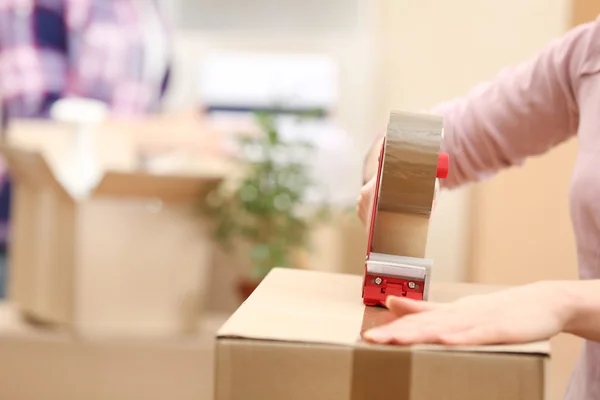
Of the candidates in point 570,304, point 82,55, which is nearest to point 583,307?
point 570,304

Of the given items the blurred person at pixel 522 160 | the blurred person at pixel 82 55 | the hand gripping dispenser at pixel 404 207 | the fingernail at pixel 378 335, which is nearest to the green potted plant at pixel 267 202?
the blurred person at pixel 82 55

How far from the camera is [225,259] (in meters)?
1.97

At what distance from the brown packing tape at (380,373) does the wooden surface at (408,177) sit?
0.13 meters

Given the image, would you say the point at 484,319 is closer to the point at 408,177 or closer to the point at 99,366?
the point at 408,177

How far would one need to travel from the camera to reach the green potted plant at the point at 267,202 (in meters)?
1.83

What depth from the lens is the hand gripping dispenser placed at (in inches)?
21.8

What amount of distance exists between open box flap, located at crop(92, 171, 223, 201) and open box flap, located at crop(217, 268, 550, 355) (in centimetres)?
93

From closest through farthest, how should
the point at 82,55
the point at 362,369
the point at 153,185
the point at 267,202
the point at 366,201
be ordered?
the point at 362,369 < the point at 366,201 < the point at 153,185 < the point at 267,202 < the point at 82,55

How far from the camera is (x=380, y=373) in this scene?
473 mm

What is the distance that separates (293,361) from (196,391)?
130 cm

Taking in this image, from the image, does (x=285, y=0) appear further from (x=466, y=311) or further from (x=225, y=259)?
(x=466, y=311)

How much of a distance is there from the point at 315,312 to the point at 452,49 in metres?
1.64

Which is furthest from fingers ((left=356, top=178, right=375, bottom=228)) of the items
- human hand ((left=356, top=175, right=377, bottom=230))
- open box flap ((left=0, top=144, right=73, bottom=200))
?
open box flap ((left=0, top=144, right=73, bottom=200))

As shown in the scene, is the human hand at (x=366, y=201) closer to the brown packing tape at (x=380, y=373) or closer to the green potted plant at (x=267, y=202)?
the brown packing tape at (x=380, y=373)
